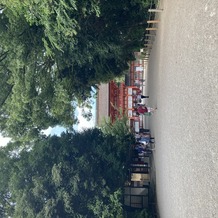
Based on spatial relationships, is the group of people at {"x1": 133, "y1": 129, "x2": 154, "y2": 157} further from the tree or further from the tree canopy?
the tree canopy

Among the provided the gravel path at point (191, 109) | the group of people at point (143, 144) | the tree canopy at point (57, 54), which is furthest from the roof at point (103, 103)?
the gravel path at point (191, 109)

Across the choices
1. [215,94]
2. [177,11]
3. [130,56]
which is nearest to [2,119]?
[130,56]

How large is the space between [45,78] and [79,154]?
610 centimetres

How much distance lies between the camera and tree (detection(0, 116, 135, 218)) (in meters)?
19.9

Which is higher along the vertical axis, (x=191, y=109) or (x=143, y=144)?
(x=191, y=109)

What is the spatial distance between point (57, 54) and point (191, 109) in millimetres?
9750

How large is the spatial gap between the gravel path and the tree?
23.6ft

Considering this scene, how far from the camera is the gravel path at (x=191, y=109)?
25.1ft

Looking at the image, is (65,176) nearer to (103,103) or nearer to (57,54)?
(57,54)

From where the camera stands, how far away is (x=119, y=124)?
989 inches

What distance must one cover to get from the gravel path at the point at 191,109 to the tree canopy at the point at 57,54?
468cm

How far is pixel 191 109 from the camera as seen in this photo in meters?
9.45

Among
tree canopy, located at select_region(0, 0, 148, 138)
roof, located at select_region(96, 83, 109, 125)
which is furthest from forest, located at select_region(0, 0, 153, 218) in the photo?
roof, located at select_region(96, 83, 109, 125)

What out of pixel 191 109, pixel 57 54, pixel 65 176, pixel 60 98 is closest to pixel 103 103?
pixel 65 176
